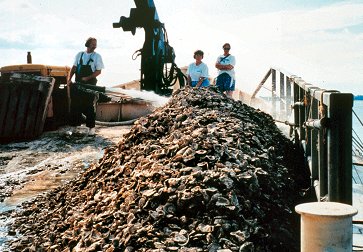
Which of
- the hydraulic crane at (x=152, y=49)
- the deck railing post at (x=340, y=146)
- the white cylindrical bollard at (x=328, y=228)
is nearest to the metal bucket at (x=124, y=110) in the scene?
the hydraulic crane at (x=152, y=49)

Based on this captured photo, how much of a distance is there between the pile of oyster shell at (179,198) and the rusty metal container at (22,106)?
528cm

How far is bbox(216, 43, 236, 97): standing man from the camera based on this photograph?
33.4 ft

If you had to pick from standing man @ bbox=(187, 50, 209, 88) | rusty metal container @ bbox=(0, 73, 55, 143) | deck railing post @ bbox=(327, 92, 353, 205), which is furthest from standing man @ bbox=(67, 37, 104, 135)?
deck railing post @ bbox=(327, 92, 353, 205)

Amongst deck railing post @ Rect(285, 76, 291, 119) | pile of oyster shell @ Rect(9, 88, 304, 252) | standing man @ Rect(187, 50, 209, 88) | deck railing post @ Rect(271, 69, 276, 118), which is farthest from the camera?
deck railing post @ Rect(271, 69, 276, 118)

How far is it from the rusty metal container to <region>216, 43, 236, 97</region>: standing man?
443 centimetres

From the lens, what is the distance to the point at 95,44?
9789 mm

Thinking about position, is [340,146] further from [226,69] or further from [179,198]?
[226,69]

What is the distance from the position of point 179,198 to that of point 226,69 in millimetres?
7040

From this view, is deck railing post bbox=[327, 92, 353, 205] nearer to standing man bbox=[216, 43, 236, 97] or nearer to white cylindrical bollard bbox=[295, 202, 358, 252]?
white cylindrical bollard bbox=[295, 202, 358, 252]

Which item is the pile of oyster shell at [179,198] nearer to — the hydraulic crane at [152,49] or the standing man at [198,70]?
the standing man at [198,70]

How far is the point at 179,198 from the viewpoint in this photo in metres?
3.58

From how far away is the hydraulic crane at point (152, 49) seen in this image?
12.1m

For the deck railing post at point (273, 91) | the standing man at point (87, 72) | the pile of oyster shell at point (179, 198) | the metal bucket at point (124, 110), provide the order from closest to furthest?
the pile of oyster shell at point (179, 198)
the standing man at point (87, 72)
the deck railing post at point (273, 91)
the metal bucket at point (124, 110)

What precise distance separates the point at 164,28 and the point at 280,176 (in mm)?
8975
